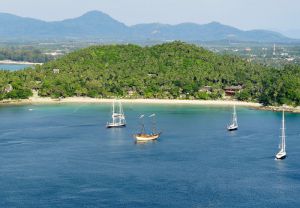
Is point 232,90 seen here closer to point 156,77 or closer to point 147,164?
point 156,77

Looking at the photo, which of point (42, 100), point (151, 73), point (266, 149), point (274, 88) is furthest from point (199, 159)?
point (151, 73)

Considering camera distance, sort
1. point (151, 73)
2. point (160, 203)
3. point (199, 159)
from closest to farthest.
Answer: point (160, 203) → point (199, 159) → point (151, 73)

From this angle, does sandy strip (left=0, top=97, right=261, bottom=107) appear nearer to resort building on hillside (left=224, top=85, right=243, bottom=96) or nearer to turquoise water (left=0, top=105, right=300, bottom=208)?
resort building on hillside (left=224, top=85, right=243, bottom=96)

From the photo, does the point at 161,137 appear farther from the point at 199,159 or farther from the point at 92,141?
the point at 199,159

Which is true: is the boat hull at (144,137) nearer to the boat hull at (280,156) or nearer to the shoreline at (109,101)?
the boat hull at (280,156)

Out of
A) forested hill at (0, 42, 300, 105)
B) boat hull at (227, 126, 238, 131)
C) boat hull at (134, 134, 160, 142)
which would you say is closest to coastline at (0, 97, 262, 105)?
forested hill at (0, 42, 300, 105)
